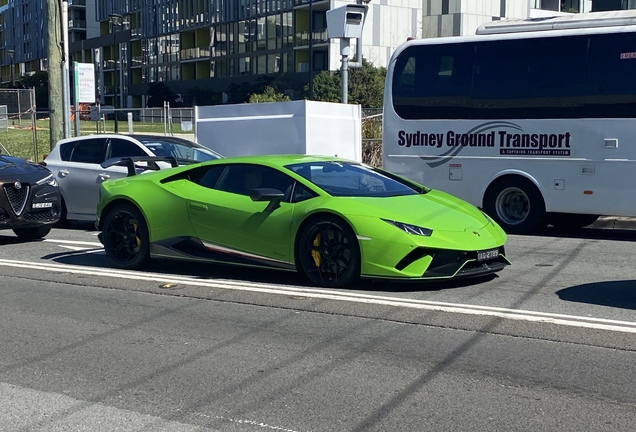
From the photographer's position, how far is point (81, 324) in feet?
24.1

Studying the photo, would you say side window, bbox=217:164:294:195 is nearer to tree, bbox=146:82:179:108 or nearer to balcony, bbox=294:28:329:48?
balcony, bbox=294:28:329:48

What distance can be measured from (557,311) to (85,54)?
9141 cm

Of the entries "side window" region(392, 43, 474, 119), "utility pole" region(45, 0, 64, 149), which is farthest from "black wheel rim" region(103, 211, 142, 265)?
"utility pole" region(45, 0, 64, 149)

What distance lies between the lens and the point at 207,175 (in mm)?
9523

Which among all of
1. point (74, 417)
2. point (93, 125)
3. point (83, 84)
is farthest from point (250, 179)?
point (93, 125)

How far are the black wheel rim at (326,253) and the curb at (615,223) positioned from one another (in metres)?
7.73

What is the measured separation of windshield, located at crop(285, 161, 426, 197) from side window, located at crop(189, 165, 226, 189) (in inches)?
35.0

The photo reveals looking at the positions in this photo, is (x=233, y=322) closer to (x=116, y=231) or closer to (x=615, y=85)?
(x=116, y=231)

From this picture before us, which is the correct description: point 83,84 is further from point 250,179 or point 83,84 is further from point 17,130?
point 17,130

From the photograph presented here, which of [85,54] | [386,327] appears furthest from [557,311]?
[85,54]

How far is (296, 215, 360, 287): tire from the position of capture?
8.25 meters

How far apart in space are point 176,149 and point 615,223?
7.70 m

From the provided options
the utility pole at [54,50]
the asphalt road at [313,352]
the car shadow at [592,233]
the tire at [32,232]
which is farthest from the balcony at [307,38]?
the asphalt road at [313,352]

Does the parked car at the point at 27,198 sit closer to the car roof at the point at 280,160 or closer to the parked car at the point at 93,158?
the parked car at the point at 93,158
